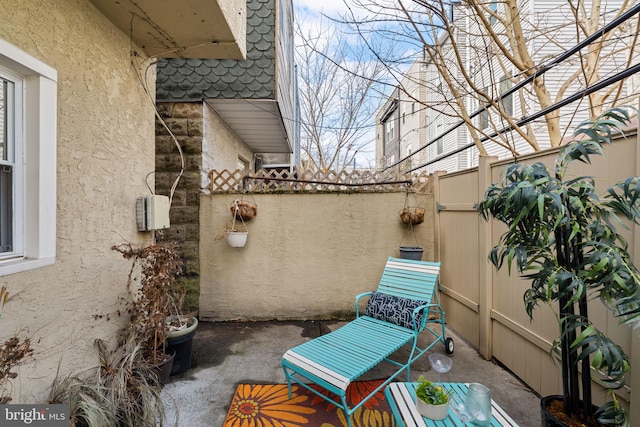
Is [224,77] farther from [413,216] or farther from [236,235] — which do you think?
[413,216]

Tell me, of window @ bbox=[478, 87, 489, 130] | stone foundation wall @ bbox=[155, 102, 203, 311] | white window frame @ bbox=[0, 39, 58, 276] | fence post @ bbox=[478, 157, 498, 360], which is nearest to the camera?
white window frame @ bbox=[0, 39, 58, 276]

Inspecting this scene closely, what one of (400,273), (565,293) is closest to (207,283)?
(400,273)

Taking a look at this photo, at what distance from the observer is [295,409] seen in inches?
91.3

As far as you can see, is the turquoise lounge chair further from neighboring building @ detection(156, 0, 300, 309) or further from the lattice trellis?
neighboring building @ detection(156, 0, 300, 309)

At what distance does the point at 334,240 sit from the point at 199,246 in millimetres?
1913

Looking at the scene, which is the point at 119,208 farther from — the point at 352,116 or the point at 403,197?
the point at 352,116

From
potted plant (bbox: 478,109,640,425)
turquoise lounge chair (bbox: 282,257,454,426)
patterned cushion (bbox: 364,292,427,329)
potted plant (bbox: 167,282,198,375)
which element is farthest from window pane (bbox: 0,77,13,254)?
patterned cushion (bbox: 364,292,427,329)

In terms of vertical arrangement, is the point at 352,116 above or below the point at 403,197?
above

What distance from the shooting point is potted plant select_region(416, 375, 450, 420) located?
→ 5.53 ft

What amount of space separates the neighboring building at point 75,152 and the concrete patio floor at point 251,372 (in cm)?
81

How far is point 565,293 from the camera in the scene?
161 centimetres

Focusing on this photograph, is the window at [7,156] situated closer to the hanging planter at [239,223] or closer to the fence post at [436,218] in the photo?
the hanging planter at [239,223]

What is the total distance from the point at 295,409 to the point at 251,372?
0.73 meters

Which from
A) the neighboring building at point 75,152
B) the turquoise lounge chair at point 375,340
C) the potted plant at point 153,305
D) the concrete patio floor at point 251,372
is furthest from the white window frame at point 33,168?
the turquoise lounge chair at point 375,340
